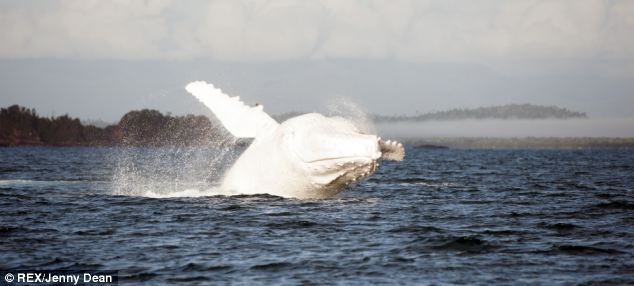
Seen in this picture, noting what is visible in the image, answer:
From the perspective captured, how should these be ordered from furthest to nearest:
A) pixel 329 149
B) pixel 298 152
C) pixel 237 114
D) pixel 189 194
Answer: pixel 189 194, pixel 237 114, pixel 298 152, pixel 329 149

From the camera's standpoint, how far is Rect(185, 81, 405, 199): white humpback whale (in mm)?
18531

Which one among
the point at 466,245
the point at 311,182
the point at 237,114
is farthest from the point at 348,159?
the point at 237,114

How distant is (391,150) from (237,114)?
4.89 metres

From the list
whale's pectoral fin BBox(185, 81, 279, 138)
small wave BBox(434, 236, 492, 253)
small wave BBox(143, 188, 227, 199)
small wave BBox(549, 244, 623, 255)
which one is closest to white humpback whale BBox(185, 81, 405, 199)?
whale's pectoral fin BBox(185, 81, 279, 138)

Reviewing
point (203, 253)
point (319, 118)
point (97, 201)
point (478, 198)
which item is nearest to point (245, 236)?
point (203, 253)

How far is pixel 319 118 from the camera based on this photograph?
64.8 ft

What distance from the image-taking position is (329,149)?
61.3ft

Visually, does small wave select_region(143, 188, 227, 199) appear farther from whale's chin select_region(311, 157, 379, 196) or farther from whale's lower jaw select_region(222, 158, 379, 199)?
whale's chin select_region(311, 157, 379, 196)

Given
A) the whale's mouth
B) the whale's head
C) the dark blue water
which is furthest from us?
the whale's head

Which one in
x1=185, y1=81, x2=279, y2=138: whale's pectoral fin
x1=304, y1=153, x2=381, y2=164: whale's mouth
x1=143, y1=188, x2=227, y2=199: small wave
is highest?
x1=185, y1=81, x2=279, y2=138: whale's pectoral fin

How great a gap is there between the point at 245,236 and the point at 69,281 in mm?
4630

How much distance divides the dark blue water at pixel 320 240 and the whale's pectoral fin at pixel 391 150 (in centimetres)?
149

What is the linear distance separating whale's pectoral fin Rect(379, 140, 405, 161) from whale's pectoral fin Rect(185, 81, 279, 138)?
333cm

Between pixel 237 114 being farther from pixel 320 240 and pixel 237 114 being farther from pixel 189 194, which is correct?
pixel 320 240
